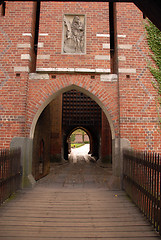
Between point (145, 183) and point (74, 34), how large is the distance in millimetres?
5194

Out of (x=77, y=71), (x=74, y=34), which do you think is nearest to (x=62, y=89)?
(x=77, y=71)

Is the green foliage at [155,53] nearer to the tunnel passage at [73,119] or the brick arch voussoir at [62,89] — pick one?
the brick arch voussoir at [62,89]

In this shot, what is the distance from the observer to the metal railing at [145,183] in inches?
113

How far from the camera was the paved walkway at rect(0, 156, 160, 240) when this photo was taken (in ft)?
8.68

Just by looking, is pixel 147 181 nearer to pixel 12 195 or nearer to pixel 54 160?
pixel 12 195

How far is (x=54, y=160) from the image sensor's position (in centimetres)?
1149

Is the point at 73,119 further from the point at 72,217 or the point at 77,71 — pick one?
the point at 72,217

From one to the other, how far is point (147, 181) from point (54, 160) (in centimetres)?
892

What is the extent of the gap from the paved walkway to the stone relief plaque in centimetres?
464

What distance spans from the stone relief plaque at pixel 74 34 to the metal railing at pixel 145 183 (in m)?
3.89

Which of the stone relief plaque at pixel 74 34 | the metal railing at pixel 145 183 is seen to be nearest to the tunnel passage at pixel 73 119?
the stone relief plaque at pixel 74 34

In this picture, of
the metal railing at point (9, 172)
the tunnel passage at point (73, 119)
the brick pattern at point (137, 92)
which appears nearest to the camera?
the metal railing at point (9, 172)

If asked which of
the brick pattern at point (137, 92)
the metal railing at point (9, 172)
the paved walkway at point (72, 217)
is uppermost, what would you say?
the brick pattern at point (137, 92)

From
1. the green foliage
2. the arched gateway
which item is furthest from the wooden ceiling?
the green foliage
